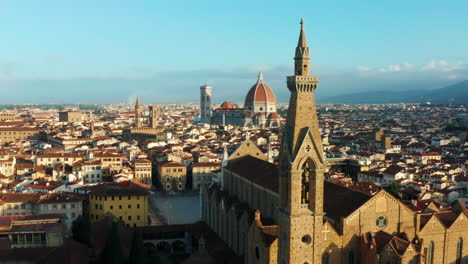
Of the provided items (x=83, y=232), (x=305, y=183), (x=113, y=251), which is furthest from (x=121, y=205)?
(x=305, y=183)

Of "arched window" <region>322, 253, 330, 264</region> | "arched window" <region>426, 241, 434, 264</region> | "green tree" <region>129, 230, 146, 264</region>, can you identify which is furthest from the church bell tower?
"green tree" <region>129, 230, 146, 264</region>

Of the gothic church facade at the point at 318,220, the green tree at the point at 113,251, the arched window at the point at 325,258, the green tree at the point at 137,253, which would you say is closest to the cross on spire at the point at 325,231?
the gothic church facade at the point at 318,220

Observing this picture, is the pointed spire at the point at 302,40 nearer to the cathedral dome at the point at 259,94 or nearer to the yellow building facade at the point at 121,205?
the yellow building facade at the point at 121,205

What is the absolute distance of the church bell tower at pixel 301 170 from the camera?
2348cm

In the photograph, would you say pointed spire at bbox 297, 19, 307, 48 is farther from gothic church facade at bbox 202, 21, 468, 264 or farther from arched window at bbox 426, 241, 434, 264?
arched window at bbox 426, 241, 434, 264

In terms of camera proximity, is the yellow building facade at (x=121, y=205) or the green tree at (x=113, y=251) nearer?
the green tree at (x=113, y=251)

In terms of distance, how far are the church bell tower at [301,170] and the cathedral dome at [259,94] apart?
497 feet

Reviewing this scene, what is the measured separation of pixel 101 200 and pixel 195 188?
81.9 ft

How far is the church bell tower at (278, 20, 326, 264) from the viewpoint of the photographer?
77.0 ft

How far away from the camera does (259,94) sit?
582ft

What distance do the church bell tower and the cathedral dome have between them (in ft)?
497

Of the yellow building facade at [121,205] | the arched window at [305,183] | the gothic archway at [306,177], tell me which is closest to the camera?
the gothic archway at [306,177]

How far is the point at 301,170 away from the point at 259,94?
508 ft

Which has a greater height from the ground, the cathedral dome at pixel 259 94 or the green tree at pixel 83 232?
the cathedral dome at pixel 259 94
